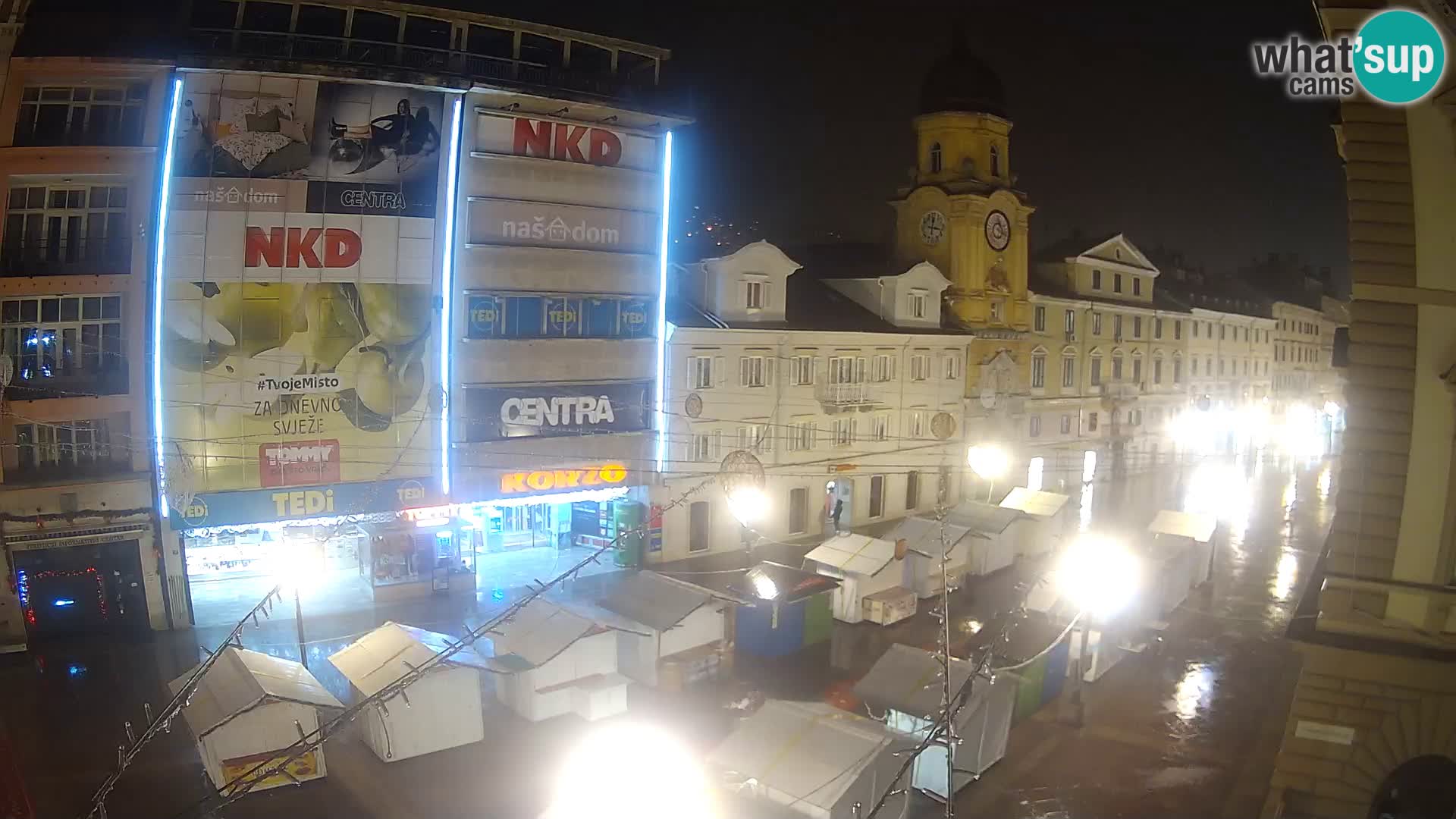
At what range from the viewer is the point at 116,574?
853 inches

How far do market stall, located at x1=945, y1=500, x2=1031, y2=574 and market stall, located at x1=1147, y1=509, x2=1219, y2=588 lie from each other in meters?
3.91

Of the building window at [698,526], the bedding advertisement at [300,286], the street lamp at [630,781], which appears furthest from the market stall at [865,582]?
the bedding advertisement at [300,286]

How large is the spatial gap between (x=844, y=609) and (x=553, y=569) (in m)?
8.70

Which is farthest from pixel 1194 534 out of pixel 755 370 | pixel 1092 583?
pixel 755 370

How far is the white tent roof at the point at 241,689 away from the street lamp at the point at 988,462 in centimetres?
2215

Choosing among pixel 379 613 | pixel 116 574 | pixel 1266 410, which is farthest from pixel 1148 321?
pixel 116 574

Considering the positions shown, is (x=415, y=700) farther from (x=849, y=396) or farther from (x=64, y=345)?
(x=849, y=396)

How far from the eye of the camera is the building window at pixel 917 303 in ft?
114

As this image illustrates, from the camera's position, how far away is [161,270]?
21.1 meters

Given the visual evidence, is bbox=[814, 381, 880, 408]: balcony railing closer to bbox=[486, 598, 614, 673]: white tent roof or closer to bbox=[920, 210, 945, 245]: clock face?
bbox=[920, 210, 945, 245]: clock face

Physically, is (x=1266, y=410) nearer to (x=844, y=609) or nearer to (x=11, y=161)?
(x=844, y=609)

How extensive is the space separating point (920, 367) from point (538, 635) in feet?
68.3

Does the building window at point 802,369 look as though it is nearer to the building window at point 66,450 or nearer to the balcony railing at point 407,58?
the balcony railing at point 407,58

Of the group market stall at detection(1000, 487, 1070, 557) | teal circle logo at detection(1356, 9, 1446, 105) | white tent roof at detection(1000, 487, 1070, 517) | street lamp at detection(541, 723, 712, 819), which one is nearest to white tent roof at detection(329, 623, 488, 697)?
street lamp at detection(541, 723, 712, 819)
